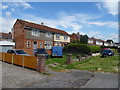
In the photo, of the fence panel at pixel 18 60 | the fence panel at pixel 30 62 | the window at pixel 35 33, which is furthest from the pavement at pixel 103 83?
the window at pixel 35 33

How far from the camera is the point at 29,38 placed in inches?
1046

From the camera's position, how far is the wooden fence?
912 cm

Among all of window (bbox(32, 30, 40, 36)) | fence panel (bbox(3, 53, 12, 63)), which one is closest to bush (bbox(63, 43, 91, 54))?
window (bbox(32, 30, 40, 36))

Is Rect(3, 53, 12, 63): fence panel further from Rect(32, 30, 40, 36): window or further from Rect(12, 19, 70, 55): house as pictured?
Rect(32, 30, 40, 36): window

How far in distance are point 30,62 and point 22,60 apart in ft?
4.04

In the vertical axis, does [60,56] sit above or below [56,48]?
below

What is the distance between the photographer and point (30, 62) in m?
9.38

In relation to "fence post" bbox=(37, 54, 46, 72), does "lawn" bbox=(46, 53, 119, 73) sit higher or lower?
lower

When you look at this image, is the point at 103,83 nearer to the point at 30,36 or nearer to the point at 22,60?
the point at 22,60

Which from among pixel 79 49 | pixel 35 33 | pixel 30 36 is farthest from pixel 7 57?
pixel 79 49

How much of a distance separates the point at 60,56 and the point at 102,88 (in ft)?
51.0

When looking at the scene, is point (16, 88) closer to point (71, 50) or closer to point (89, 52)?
point (89, 52)

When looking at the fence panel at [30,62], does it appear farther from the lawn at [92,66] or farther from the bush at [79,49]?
the bush at [79,49]

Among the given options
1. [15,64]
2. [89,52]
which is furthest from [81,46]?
[15,64]
